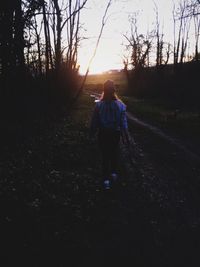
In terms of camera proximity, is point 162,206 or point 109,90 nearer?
point 162,206

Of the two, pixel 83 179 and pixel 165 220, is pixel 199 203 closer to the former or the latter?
pixel 165 220

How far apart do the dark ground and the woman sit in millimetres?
813

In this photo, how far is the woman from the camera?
7566 mm

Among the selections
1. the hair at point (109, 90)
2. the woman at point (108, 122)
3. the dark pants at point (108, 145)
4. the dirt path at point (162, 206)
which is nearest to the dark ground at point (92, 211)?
the dirt path at point (162, 206)

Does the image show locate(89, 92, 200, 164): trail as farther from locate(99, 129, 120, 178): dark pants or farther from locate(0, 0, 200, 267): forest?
locate(99, 129, 120, 178): dark pants

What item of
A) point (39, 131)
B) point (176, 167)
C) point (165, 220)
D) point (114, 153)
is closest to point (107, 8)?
point (39, 131)

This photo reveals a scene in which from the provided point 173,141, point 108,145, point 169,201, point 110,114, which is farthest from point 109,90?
point 173,141

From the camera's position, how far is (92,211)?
21.0 ft

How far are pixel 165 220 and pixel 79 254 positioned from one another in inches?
73.4

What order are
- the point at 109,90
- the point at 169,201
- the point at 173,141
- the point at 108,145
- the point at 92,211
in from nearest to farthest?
the point at 92,211, the point at 169,201, the point at 109,90, the point at 108,145, the point at 173,141

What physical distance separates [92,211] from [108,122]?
203cm

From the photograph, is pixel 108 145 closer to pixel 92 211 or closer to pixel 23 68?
pixel 92 211

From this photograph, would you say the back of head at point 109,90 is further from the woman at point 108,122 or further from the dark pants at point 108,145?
the dark pants at point 108,145

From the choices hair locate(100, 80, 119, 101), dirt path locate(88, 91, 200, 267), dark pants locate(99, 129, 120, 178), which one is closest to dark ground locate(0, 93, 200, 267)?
dirt path locate(88, 91, 200, 267)
